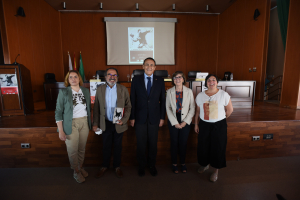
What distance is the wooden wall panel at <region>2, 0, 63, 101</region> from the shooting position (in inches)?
172

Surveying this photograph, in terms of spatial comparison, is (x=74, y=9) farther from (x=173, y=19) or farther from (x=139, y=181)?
(x=139, y=181)

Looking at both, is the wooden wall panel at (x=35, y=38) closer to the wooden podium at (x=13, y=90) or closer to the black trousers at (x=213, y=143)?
the wooden podium at (x=13, y=90)

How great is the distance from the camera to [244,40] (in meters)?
5.58

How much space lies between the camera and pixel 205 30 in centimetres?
705

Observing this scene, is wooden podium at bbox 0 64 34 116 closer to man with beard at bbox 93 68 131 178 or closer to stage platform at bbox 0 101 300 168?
stage platform at bbox 0 101 300 168

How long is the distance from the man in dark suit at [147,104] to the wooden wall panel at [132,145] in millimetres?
444

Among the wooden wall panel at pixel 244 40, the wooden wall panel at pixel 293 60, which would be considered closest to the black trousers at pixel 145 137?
the wooden wall panel at pixel 293 60

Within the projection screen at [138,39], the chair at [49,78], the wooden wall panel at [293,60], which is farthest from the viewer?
the projection screen at [138,39]

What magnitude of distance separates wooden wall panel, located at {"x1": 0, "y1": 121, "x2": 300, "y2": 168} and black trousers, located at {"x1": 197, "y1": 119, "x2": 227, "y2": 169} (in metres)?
0.47

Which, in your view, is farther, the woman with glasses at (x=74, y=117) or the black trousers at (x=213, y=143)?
the black trousers at (x=213, y=143)

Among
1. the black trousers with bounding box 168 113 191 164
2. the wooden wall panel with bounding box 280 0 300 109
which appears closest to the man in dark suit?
the black trousers with bounding box 168 113 191 164

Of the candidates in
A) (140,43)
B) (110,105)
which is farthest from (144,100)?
(140,43)

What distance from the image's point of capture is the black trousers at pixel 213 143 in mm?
1855

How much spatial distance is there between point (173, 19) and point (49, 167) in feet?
22.7
